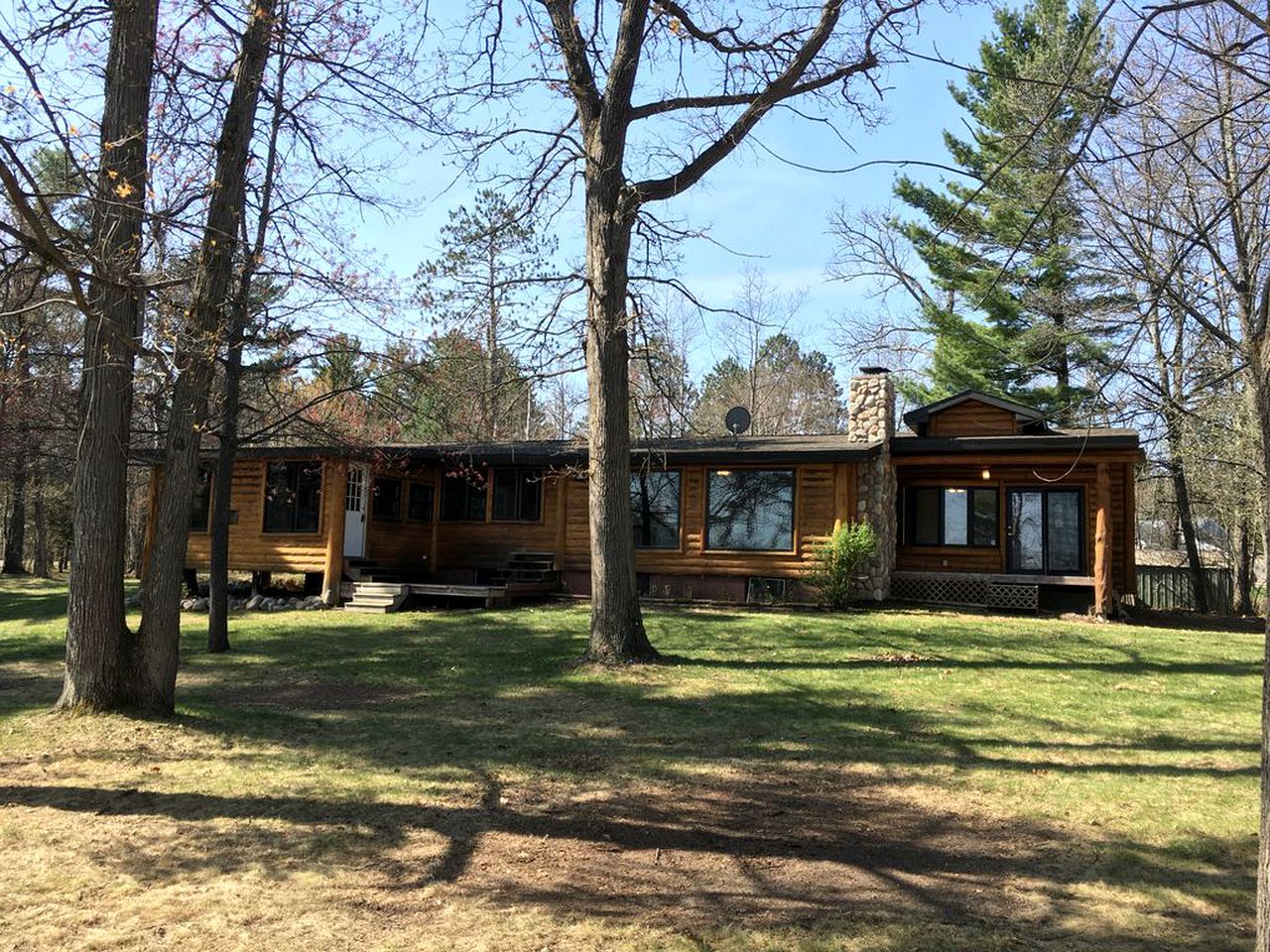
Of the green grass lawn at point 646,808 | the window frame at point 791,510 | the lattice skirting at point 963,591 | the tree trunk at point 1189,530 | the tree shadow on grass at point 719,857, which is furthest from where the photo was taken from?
the tree trunk at point 1189,530

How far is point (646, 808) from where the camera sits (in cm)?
567

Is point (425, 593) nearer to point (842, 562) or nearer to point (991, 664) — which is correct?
point (842, 562)

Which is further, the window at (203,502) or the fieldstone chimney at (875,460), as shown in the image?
the window at (203,502)

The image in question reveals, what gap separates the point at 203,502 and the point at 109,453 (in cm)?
1296

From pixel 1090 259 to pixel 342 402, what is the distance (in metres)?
15.8

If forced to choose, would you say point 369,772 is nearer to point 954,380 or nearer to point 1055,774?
point 1055,774

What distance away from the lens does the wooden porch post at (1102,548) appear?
48.5ft

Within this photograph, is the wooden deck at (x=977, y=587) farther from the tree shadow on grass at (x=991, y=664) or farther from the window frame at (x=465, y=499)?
the window frame at (x=465, y=499)

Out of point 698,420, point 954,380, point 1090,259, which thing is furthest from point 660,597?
point 698,420

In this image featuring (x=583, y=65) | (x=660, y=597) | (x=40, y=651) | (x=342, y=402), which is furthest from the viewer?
(x=660, y=597)

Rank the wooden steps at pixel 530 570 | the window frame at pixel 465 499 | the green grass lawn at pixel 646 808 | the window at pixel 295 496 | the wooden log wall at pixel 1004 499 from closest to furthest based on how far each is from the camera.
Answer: the green grass lawn at pixel 646 808 < the wooden log wall at pixel 1004 499 < the wooden steps at pixel 530 570 < the window at pixel 295 496 < the window frame at pixel 465 499

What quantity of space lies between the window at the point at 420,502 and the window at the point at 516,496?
5.57ft

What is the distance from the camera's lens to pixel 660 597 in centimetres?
1666

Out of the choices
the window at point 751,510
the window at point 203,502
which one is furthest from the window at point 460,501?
the window at point 751,510
